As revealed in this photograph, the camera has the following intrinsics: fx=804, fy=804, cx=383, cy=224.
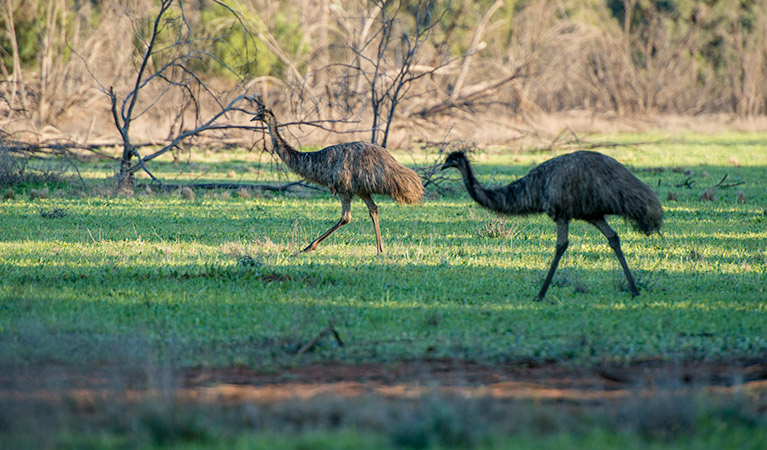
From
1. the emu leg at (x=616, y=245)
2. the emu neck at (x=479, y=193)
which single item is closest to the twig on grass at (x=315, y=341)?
the emu neck at (x=479, y=193)

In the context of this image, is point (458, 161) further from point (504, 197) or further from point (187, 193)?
point (187, 193)

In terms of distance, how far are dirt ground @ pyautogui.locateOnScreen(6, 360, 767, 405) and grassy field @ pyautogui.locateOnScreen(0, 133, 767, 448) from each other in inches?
8.2

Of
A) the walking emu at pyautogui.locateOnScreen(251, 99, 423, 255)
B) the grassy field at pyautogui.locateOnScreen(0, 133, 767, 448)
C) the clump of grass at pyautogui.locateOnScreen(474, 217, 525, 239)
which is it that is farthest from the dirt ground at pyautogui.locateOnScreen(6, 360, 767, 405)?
the clump of grass at pyautogui.locateOnScreen(474, 217, 525, 239)

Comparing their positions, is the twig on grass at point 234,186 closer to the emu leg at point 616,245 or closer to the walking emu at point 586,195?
the walking emu at point 586,195

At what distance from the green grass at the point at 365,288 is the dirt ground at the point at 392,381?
28 cm

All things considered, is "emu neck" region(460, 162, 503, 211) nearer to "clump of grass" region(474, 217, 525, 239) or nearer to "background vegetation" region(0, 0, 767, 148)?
"clump of grass" region(474, 217, 525, 239)

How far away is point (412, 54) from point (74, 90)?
16.9 meters

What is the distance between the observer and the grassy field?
6.47 m

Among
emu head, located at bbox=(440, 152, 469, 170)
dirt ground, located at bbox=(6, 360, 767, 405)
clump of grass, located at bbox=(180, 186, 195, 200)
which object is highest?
emu head, located at bbox=(440, 152, 469, 170)

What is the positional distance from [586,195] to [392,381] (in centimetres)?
344

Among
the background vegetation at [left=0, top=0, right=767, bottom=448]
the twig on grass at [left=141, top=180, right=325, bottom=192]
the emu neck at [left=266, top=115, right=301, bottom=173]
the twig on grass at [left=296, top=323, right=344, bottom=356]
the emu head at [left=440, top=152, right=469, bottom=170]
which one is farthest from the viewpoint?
the twig on grass at [left=141, top=180, right=325, bottom=192]

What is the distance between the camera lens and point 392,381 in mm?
5637

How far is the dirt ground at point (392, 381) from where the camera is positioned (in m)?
5.02

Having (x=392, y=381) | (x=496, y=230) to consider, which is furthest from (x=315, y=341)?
(x=496, y=230)
